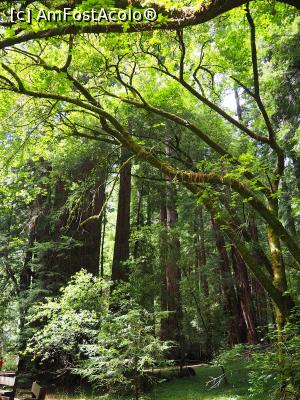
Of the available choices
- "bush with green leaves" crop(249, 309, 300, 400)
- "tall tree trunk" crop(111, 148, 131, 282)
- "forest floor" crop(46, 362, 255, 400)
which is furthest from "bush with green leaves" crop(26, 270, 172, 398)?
→ "tall tree trunk" crop(111, 148, 131, 282)

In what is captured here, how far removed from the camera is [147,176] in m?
12.9

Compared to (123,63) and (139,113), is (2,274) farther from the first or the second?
(123,63)

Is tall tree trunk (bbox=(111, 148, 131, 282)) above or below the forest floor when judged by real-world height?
above

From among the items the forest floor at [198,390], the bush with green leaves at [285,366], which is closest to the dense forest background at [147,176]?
the bush with green leaves at [285,366]

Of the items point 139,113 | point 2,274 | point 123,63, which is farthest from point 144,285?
point 2,274

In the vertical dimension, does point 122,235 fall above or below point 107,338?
above

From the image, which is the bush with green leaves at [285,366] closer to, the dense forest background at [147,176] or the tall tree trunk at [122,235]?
the dense forest background at [147,176]

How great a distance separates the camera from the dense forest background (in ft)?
20.4

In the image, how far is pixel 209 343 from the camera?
15.0 m

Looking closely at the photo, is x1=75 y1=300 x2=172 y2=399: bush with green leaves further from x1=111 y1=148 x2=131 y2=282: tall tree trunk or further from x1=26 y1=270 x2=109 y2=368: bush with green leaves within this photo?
x1=111 y1=148 x2=131 y2=282: tall tree trunk

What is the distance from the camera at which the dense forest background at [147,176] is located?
6.22m

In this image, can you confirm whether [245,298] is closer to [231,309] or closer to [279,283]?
[231,309]

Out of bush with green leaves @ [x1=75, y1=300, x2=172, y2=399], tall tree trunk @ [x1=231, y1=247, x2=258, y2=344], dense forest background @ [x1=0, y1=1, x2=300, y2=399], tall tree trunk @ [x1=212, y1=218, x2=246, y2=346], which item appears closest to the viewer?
dense forest background @ [x1=0, y1=1, x2=300, y2=399]

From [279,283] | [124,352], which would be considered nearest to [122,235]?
[124,352]
